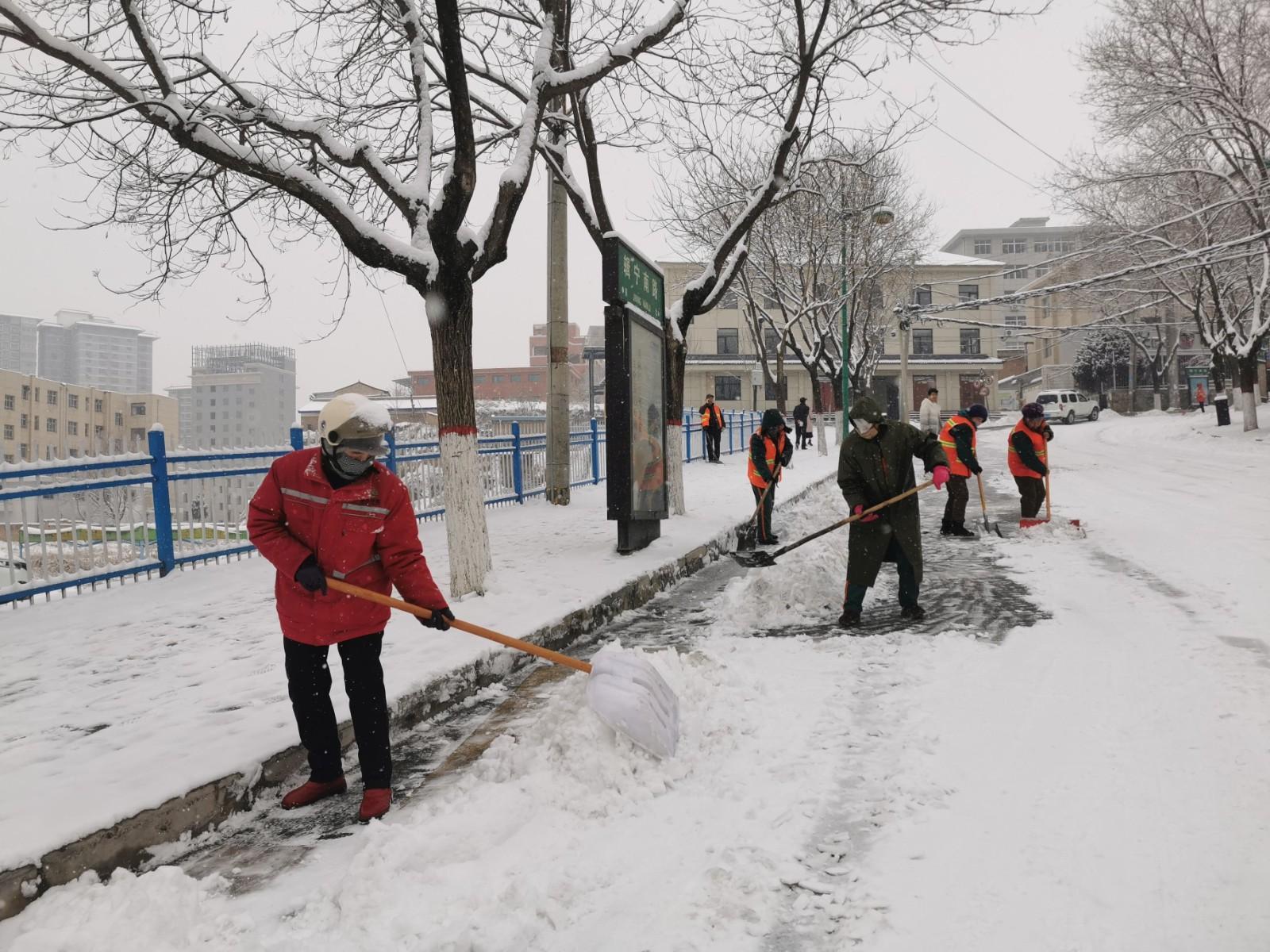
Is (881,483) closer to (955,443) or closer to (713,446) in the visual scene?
(955,443)

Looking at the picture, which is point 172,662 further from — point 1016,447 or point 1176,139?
point 1176,139

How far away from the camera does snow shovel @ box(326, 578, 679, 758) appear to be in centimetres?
358

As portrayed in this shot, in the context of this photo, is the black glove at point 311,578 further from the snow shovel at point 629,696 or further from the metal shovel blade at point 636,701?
the metal shovel blade at point 636,701

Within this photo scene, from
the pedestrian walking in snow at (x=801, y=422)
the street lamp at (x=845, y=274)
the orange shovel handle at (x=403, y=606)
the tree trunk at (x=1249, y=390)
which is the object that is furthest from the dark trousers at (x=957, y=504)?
the tree trunk at (x=1249, y=390)

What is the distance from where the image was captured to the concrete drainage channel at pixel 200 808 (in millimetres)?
2725

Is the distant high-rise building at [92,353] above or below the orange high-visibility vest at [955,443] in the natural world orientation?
above

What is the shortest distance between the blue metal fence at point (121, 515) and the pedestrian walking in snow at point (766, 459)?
12.3 ft

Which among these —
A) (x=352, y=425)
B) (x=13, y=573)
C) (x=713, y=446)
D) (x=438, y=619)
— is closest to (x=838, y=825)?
(x=438, y=619)

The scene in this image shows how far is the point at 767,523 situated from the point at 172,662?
6915mm

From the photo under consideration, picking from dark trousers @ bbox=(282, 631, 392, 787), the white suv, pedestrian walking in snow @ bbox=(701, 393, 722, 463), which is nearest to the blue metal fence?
dark trousers @ bbox=(282, 631, 392, 787)

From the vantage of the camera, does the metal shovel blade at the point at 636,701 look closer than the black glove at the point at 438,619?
No

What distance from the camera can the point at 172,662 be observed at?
5.35 metres

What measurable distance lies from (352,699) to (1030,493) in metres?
8.92

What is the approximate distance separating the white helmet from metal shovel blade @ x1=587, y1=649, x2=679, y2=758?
1383 mm
